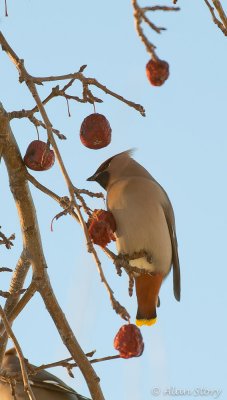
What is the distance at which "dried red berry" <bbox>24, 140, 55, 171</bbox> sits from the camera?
2.64 m

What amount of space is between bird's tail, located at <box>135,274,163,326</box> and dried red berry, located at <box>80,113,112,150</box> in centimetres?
→ 77

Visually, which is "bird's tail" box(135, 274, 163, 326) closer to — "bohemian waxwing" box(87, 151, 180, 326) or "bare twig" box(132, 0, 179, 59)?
"bohemian waxwing" box(87, 151, 180, 326)

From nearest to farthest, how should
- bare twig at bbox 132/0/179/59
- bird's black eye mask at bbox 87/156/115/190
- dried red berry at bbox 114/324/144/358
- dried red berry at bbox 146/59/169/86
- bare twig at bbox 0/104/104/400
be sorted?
bare twig at bbox 132/0/179/59
dried red berry at bbox 146/59/169/86
dried red berry at bbox 114/324/144/358
bare twig at bbox 0/104/104/400
bird's black eye mask at bbox 87/156/115/190

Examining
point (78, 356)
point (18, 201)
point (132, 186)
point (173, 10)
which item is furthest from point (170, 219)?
point (173, 10)

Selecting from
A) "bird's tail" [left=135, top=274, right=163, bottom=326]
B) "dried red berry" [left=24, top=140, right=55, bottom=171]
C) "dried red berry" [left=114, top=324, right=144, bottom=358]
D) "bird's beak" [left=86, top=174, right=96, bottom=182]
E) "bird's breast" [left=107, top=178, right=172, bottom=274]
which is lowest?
"bird's tail" [left=135, top=274, right=163, bottom=326]

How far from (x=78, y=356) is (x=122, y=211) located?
110 cm

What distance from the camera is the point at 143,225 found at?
337 cm

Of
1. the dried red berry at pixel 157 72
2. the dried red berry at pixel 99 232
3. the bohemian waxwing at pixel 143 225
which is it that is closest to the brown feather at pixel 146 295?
the bohemian waxwing at pixel 143 225

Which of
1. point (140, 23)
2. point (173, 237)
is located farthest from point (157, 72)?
point (173, 237)

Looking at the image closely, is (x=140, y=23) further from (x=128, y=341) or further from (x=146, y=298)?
(x=146, y=298)

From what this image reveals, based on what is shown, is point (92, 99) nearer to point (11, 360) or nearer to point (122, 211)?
point (122, 211)

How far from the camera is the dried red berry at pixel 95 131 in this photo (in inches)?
103

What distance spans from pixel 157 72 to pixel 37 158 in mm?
878

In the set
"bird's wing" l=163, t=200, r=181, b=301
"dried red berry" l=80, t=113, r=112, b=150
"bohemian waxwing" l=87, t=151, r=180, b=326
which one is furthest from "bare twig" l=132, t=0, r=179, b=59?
"bird's wing" l=163, t=200, r=181, b=301
